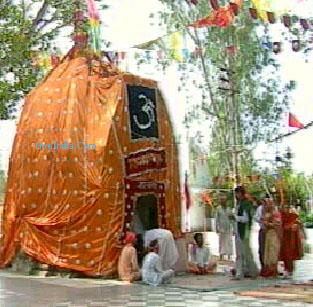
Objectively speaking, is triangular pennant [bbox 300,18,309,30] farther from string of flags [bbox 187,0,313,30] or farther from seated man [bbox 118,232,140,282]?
seated man [bbox 118,232,140,282]

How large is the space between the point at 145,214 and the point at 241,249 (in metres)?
2.67

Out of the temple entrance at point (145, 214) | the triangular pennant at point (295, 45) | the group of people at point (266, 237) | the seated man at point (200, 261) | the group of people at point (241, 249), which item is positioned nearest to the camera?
the triangular pennant at point (295, 45)

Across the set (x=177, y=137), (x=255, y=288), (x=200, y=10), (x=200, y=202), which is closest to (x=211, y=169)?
(x=200, y=202)

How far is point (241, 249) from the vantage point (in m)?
10.7

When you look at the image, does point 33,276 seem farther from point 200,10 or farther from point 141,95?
point 200,10

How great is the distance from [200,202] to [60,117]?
1230 cm

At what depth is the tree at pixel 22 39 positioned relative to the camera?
1302 centimetres

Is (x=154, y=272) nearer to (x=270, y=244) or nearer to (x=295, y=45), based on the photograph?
(x=270, y=244)

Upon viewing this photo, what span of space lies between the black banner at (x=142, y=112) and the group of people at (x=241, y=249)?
1.88m

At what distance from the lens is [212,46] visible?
20062 millimetres

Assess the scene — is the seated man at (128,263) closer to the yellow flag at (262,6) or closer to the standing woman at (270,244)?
the standing woman at (270,244)

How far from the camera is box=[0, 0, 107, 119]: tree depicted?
13016 mm

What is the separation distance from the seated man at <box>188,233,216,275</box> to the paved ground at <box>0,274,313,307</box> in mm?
1716

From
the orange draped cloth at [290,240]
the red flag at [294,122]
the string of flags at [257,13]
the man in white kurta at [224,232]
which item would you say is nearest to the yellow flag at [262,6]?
the string of flags at [257,13]
